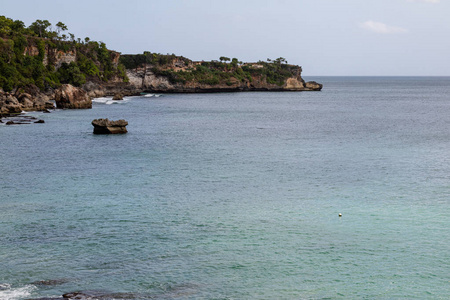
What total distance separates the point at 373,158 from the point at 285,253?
26284 mm

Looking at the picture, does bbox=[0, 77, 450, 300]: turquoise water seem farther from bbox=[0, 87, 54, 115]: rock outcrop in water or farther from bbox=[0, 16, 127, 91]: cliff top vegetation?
bbox=[0, 16, 127, 91]: cliff top vegetation

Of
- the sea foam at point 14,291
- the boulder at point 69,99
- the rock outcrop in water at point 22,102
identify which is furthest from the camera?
the boulder at point 69,99

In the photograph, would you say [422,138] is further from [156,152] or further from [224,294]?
[224,294]

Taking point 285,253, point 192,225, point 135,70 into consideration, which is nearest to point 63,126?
point 192,225

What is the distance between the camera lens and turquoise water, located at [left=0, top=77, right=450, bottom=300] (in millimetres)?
19078

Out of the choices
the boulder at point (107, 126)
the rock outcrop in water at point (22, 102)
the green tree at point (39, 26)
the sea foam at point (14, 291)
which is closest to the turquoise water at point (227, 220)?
the sea foam at point (14, 291)

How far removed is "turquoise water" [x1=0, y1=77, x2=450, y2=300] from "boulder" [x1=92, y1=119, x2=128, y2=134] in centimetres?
748

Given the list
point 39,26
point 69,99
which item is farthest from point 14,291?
point 39,26

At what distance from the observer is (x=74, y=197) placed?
31.4m

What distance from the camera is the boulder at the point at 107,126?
61.5 m

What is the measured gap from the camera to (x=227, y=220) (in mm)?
26719

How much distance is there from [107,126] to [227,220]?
38306 mm

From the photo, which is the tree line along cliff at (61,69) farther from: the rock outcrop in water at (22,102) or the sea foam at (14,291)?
the sea foam at (14,291)

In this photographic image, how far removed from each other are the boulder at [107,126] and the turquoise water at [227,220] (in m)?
7.48
